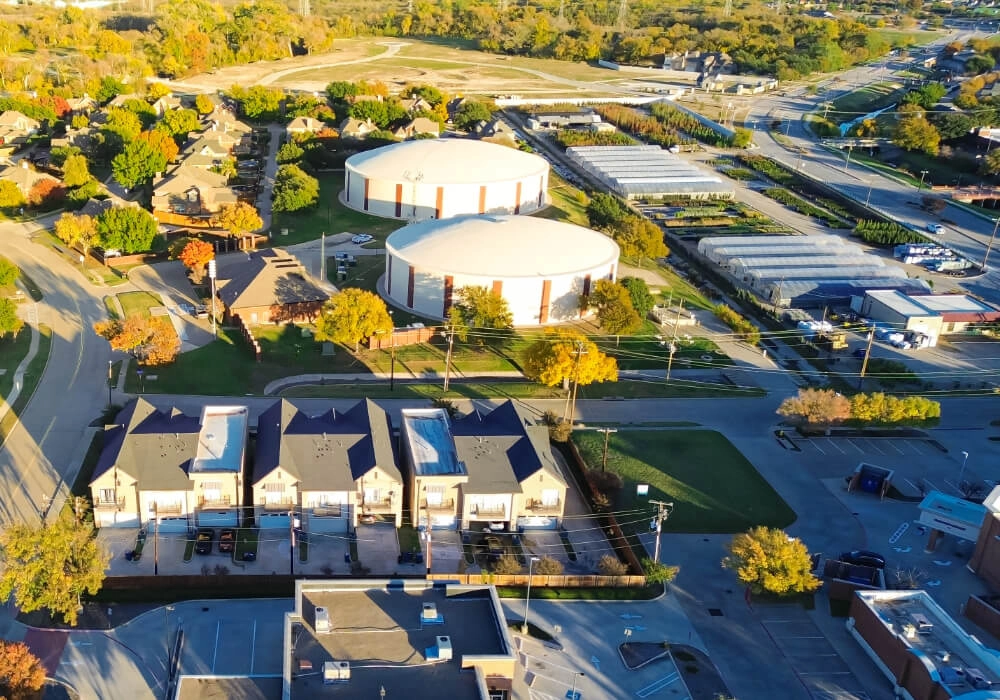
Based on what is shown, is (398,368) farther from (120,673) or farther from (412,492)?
(120,673)

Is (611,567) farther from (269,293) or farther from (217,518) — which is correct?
(269,293)

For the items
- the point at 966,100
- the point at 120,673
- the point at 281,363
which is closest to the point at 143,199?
the point at 281,363

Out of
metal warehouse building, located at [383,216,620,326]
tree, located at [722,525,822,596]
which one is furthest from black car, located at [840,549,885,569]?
metal warehouse building, located at [383,216,620,326]

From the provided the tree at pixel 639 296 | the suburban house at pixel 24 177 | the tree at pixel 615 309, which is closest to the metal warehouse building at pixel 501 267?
the tree at pixel 639 296

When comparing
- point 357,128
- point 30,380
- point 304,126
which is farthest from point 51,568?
point 304,126

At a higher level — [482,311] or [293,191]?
[293,191]

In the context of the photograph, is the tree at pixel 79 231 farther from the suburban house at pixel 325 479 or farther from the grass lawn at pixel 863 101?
the grass lawn at pixel 863 101
